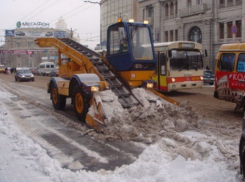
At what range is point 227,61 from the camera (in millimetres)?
11422

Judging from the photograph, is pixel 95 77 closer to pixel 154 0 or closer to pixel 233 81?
pixel 233 81

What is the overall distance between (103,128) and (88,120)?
791 mm

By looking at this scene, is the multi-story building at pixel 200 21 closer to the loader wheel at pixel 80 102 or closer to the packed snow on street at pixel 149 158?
the loader wheel at pixel 80 102

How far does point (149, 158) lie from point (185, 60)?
39.9ft

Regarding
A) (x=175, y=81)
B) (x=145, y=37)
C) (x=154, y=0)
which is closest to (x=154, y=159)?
(x=145, y=37)

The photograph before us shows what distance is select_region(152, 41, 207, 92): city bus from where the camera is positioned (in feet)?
55.5

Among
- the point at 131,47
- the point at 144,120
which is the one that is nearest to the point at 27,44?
the point at 131,47

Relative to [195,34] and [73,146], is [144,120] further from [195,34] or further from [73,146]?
[195,34]

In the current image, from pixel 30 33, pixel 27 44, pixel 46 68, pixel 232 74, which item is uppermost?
pixel 30 33

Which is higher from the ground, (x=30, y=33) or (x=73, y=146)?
(x=30, y=33)

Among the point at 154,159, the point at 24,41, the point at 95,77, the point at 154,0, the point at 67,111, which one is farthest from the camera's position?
the point at 24,41

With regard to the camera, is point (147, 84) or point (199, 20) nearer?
point (147, 84)

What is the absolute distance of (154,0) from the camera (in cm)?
4709

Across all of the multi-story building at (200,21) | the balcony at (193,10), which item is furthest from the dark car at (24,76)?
the balcony at (193,10)
